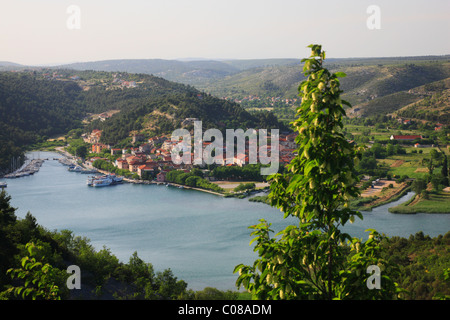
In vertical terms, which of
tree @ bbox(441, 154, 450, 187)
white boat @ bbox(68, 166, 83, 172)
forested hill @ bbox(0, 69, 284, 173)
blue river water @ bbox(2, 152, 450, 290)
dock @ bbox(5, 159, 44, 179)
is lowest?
blue river water @ bbox(2, 152, 450, 290)

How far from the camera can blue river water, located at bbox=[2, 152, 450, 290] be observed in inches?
301

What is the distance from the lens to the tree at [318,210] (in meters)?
1.07

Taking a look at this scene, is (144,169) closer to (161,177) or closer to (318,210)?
(161,177)

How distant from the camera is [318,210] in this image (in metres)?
1.12

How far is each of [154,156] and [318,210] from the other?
1648 cm

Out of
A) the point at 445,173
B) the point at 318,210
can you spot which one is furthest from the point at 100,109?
the point at 318,210

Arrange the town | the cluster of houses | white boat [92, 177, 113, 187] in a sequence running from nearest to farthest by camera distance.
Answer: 1. white boat [92, 177, 113, 187]
2. the town
3. the cluster of houses

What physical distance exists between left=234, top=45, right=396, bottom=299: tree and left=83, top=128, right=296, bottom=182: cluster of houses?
12.5 meters

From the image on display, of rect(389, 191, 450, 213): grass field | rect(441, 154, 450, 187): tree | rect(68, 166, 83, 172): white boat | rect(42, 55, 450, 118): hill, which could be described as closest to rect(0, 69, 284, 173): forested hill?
rect(68, 166, 83, 172): white boat

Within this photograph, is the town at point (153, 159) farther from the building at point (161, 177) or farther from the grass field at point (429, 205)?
the grass field at point (429, 205)

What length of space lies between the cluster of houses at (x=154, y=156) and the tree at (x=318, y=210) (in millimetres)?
12474

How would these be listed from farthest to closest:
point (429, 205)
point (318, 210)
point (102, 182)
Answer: point (102, 182), point (429, 205), point (318, 210)

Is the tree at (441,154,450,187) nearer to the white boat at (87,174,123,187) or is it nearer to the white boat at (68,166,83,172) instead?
the white boat at (87,174,123,187)
